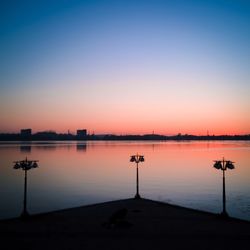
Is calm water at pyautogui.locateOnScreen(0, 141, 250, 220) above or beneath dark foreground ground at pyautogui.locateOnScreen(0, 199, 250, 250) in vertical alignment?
beneath

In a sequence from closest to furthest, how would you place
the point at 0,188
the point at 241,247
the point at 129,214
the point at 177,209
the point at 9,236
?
the point at 241,247 → the point at 9,236 → the point at 129,214 → the point at 177,209 → the point at 0,188

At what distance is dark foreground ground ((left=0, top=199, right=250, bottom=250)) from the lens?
40.7ft

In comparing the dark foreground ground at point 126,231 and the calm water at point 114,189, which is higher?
the dark foreground ground at point 126,231

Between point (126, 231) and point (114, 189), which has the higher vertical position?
point (126, 231)

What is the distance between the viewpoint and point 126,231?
1430 cm

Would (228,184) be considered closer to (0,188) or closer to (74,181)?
(74,181)

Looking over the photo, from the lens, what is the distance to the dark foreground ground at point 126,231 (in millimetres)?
12414

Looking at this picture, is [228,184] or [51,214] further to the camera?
[228,184]

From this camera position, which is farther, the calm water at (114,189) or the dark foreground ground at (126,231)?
the calm water at (114,189)

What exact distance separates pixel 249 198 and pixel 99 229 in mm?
23749

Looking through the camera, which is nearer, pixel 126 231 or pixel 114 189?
pixel 126 231

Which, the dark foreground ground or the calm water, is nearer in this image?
the dark foreground ground

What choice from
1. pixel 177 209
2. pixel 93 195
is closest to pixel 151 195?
pixel 93 195

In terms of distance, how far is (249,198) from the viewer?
3347cm
